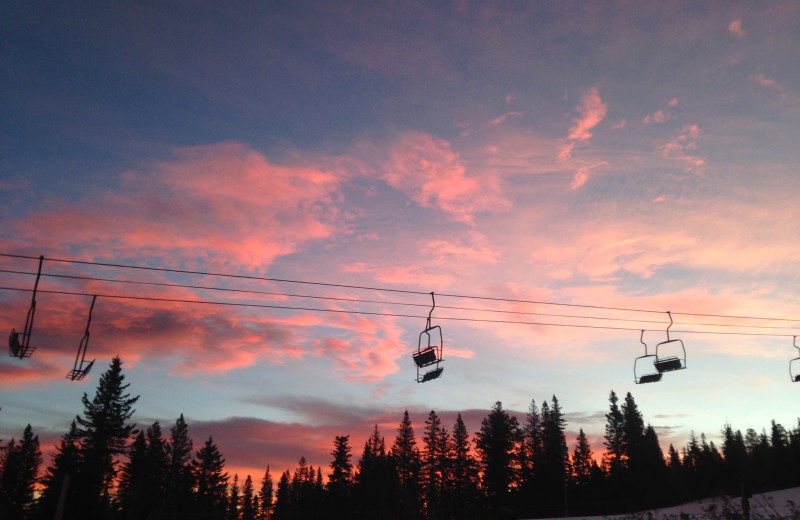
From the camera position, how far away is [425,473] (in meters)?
97.4

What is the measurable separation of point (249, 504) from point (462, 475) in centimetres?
7072

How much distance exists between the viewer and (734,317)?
2717 centimetres

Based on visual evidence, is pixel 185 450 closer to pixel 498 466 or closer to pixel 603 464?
pixel 498 466

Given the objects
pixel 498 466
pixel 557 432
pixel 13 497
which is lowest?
pixel 13 497

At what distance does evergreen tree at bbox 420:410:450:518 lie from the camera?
9331 centimetres

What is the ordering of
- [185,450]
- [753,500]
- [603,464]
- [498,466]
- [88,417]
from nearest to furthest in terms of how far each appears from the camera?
[753,500]
[88,417]
[498,466]
[185,450]
[603,464]

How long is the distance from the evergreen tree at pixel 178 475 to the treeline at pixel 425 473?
17 cm

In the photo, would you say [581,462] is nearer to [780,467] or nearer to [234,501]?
[780,467]

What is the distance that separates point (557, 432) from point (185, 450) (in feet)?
209

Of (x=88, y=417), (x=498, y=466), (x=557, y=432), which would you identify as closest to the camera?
(x=88, y=417)

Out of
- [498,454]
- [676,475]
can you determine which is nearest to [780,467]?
[676,475]

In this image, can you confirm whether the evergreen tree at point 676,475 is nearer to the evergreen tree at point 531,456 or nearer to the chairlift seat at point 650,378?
the evergreen tree at point 531,456

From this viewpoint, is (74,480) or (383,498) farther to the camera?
(383,498)

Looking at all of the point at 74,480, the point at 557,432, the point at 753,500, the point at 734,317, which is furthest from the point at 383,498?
the point at 734,317
